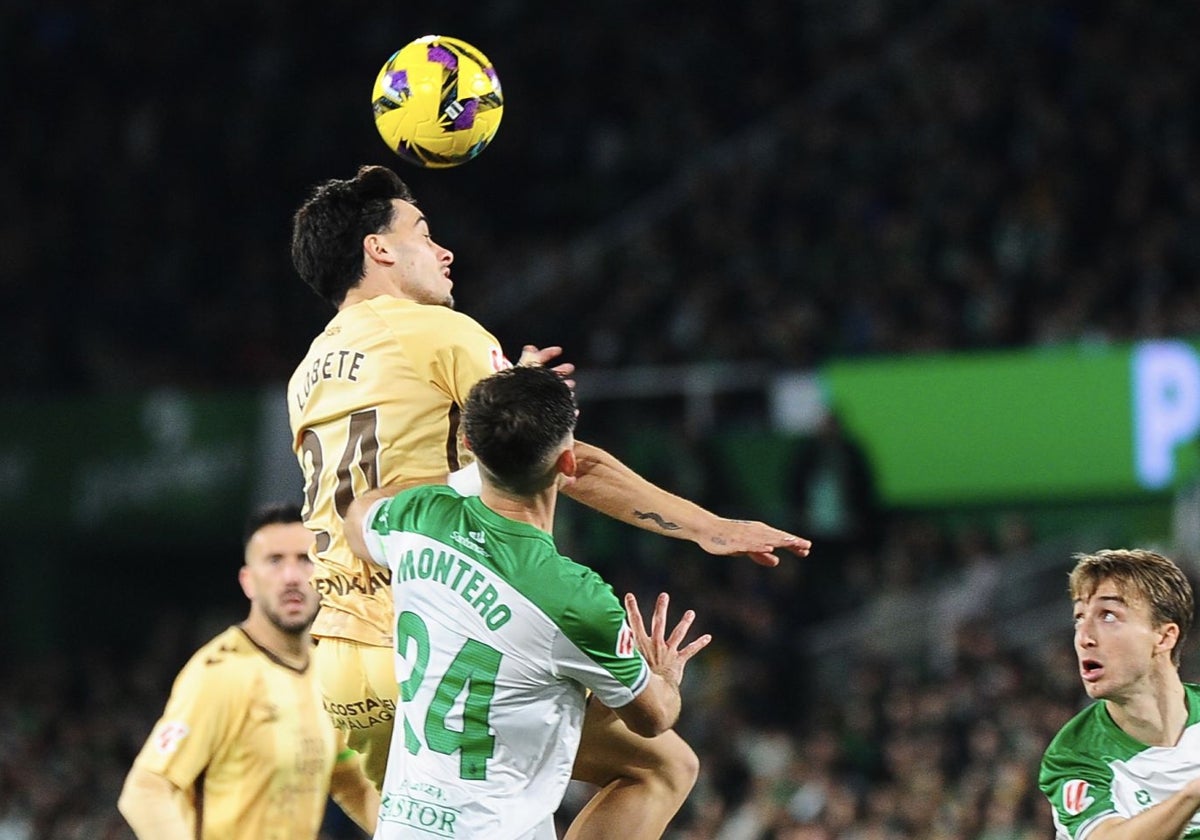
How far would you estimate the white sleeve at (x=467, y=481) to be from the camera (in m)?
4.99

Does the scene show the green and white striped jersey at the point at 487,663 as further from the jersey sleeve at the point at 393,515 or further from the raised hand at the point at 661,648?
the raised hand at the point at 661,648

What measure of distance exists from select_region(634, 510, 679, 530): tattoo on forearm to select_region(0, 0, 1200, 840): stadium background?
21.0 ft

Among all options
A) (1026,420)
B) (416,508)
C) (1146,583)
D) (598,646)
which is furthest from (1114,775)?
(1026,420)

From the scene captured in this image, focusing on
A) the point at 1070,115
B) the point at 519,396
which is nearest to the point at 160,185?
the point at 1070,115

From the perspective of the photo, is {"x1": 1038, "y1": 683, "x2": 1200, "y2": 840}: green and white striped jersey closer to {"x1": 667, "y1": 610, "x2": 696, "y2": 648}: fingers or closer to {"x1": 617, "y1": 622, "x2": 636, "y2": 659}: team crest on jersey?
{"x1": 667, "y1": 610, "x2": 696, "y2": 648}: fingers

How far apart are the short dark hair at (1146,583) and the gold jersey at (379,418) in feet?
5.56

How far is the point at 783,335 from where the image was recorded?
53.9 ft

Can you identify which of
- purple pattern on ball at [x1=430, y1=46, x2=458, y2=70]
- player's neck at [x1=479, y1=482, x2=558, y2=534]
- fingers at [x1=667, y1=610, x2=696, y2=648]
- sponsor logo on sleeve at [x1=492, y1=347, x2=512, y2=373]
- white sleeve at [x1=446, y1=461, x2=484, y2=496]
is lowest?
fingers at [x1=667, y1=610, x2=696, y2=648]

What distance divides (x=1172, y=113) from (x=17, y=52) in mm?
13822

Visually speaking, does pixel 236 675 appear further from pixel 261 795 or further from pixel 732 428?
pixel 732 428

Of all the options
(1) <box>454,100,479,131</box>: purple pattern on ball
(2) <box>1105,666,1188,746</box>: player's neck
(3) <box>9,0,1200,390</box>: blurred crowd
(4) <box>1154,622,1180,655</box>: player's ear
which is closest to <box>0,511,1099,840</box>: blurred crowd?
(3) <box>9,0,1200,390</box>: blurred crowd

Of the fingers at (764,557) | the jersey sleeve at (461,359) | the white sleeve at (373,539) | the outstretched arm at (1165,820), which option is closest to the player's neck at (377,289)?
the jersey sleeve at (461,359)

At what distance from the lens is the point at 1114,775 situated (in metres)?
5.13

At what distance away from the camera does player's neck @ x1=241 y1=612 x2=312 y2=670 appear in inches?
276
